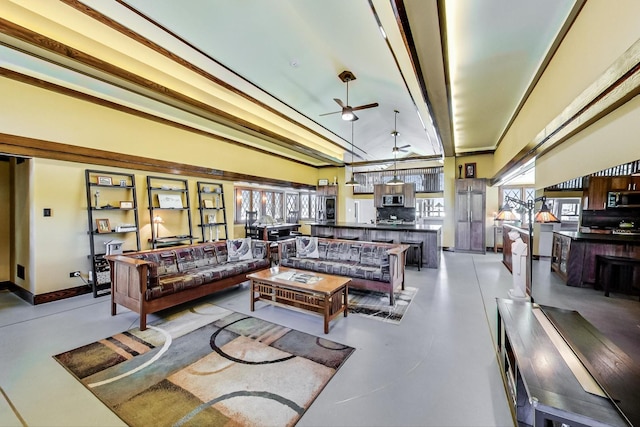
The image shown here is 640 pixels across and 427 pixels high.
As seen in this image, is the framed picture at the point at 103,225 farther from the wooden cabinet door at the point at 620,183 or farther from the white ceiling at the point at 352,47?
the wooden cabinet door at the point at 620,183

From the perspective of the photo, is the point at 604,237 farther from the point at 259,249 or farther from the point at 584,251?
the point at 259,249

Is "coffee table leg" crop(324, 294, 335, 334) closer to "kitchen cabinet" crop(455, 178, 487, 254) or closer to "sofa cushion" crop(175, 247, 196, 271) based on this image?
"sofa cushion" crop(175, 247, 196, 271)

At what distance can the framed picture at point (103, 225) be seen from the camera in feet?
14.2

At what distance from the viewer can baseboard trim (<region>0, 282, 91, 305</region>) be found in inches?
149

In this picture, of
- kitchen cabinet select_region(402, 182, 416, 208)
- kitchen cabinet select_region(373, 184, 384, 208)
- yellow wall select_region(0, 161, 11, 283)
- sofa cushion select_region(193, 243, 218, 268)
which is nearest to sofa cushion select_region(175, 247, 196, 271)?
sofa cushion select_region(193, 243, 218, 268)

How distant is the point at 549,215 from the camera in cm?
183

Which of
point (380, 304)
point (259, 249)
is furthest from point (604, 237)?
point (259, 249)

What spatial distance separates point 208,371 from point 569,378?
97.8 inches

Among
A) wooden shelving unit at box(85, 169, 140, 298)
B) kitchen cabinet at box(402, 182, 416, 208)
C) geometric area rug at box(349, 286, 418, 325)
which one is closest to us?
geometric area rug at box(349, 286, 418, 325)

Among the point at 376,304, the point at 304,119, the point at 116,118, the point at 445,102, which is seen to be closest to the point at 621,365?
the point at 376,304

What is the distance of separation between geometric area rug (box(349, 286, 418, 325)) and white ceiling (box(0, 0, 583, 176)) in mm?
2962

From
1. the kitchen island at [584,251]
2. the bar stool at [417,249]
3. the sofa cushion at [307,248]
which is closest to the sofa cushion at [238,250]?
the sofa cushion at [307,248]

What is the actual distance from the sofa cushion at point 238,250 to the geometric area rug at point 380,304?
1.97 metres

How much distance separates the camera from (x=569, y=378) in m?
1.31
